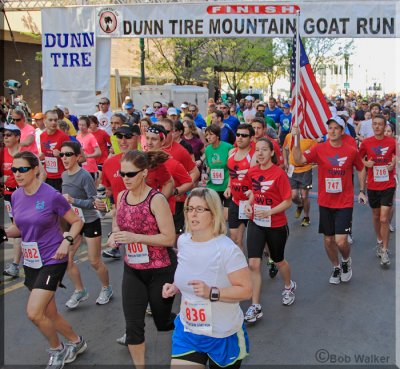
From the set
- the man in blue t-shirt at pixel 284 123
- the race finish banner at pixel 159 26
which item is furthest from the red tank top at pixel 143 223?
the man in blue t-shirt at pixel 284 123

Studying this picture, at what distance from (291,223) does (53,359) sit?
18.2ft

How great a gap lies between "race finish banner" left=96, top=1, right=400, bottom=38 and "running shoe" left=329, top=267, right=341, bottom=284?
488 cm

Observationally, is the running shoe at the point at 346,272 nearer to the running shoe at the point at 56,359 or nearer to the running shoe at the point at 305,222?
the running shoe at the point at 305,222

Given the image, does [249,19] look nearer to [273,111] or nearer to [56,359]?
[56,359]

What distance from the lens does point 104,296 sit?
5410mm

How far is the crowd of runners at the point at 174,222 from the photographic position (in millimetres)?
2986

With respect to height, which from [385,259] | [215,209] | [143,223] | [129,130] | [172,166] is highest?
[129,130]

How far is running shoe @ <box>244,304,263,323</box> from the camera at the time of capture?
4863mm

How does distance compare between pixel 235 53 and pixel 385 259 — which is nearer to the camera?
pixel 385 259

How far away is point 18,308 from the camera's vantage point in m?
5.34

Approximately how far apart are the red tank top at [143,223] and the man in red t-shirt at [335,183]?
8.70ft

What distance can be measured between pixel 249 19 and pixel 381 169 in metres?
4.23

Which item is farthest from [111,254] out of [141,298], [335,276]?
[141,298]

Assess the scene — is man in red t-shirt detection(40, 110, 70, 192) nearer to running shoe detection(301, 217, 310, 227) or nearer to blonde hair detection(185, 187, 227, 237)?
running shoe detection(301, 217, 310, 227)
